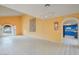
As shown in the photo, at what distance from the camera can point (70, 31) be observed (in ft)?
18.8

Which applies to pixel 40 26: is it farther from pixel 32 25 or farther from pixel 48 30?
pixel 32 25

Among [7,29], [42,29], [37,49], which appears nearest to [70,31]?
[37,49]

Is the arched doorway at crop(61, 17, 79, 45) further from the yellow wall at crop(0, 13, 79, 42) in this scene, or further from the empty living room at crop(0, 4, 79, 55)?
the yellow wall at crop(0, 13, 79, 42)

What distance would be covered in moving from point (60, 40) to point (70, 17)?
57.8 inches

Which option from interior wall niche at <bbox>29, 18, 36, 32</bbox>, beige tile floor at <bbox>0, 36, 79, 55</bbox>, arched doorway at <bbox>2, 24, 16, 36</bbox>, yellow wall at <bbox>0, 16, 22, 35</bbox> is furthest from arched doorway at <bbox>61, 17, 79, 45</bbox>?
yellow wall at <bbox>0, 16, 22, 35</bbox>

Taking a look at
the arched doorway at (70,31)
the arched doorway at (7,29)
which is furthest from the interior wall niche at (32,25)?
the arched doorway at (70,31)

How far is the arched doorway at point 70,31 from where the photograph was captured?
5.54m

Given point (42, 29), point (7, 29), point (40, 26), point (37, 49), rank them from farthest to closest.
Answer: point (7, 29), point (40, 26), point (42, 29), point (37, 49)

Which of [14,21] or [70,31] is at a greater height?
[14,21]

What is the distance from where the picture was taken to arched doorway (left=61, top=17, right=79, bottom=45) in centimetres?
554

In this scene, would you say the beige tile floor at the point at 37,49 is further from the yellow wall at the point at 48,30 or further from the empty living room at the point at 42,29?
the yellow wall at the point at 48,30

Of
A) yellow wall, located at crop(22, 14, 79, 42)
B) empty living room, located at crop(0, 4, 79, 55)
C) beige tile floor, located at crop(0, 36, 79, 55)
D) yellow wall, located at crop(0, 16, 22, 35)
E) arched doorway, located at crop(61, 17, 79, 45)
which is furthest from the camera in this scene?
yellow wall, located at crop(0, 16, 22, 35)

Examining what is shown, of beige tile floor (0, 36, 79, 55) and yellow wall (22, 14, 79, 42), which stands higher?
yellow wall (22, 14, 79, 42)
